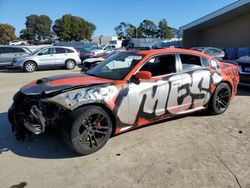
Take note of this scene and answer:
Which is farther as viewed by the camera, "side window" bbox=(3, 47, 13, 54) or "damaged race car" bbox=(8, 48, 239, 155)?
"side window" bbox=(3, 47, 13, 54)

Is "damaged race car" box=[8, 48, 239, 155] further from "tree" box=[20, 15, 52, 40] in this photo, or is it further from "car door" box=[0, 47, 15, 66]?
"tree" box=[20, 15, 52, 40]

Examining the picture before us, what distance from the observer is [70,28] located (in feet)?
271

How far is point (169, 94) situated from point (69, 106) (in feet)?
6.47

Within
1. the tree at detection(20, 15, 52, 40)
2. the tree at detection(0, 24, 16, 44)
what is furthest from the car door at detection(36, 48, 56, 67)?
the tree at detection(20, 15, 52, 40)

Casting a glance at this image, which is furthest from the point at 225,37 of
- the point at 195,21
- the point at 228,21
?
the point at 195,21

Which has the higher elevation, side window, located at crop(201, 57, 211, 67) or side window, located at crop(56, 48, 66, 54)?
side window, located at crop(56, 48, 66, 54)

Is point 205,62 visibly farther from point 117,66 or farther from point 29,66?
point 29,66

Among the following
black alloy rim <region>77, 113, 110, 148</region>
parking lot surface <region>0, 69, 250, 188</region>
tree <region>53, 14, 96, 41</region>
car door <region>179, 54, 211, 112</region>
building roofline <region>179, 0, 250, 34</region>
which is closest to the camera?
parking lot surface <region>0, 69, 250, 188</region>

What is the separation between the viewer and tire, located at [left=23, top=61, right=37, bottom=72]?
54.4ft

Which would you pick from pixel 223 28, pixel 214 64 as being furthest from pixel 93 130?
pixel 223 28

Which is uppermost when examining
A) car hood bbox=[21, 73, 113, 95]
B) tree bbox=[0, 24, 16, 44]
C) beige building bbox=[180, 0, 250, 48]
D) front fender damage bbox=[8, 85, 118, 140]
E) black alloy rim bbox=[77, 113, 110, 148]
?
tree bbox=[0, 24, 16, 44]

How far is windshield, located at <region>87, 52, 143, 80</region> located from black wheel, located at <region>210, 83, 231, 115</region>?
2026 millimetres

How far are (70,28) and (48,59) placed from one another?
6860 cm

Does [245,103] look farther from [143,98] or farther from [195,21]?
[195,21]
